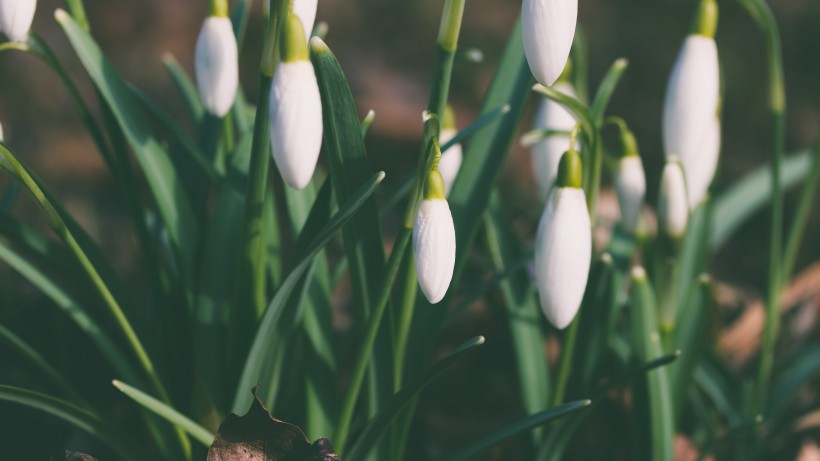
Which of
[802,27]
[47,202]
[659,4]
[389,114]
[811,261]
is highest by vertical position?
[659,4]

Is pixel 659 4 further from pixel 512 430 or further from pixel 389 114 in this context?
pixel 512 430

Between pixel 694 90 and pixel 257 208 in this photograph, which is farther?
pixel 694 90

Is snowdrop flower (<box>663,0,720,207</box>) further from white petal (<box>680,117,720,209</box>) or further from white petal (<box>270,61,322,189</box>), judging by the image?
white petal (<box>270,61,322,189</box>)

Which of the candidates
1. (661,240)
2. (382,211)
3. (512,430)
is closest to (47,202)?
(382,211)

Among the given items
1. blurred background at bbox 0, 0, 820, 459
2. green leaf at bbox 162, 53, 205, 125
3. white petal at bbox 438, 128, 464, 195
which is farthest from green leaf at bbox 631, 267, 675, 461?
blurred background at bbox 0, 0, 820, 459

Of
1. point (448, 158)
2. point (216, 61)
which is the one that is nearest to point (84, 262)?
point (216, 61)

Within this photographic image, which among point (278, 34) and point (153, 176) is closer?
point (278, 34)

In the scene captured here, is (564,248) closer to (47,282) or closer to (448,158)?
(448,158)
